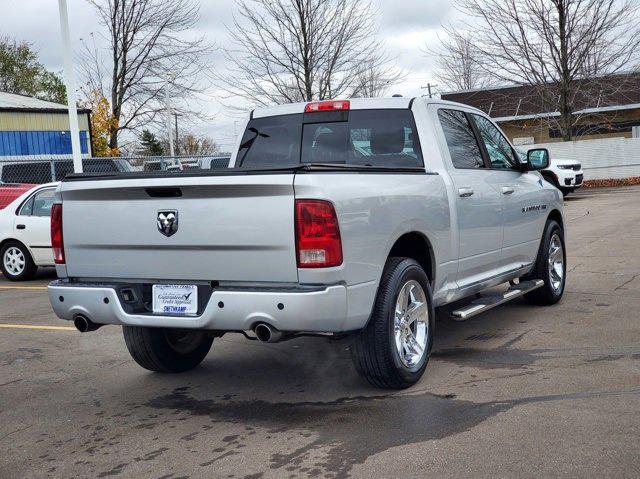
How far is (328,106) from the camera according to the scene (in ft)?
21.3

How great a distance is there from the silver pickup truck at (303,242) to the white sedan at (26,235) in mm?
6701

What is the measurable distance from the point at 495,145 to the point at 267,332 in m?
3.56

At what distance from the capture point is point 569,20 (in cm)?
3005

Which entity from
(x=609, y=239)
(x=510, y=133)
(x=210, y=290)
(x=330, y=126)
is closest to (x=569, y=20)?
(x=510, y=133)

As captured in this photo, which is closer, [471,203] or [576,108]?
[471,203]

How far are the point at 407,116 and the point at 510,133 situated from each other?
127ft

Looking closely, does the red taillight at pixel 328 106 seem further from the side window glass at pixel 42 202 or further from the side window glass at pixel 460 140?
the side window glass at pixel 42 202

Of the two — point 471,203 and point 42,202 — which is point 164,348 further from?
point 42,202

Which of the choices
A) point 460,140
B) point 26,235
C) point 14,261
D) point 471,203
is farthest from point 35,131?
point 471,203

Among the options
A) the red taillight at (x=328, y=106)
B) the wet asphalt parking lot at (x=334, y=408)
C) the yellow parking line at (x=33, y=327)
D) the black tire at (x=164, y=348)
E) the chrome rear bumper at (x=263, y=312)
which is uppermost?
the red taillight at (x=328, y=106)

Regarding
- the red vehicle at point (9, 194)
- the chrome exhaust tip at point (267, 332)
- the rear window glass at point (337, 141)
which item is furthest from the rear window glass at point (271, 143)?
the red vehicle at point (9, 194)

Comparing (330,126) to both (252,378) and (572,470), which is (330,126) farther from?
(572,470)

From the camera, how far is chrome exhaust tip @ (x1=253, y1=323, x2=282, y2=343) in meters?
4.58

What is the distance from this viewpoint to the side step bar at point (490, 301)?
19.2 feet
